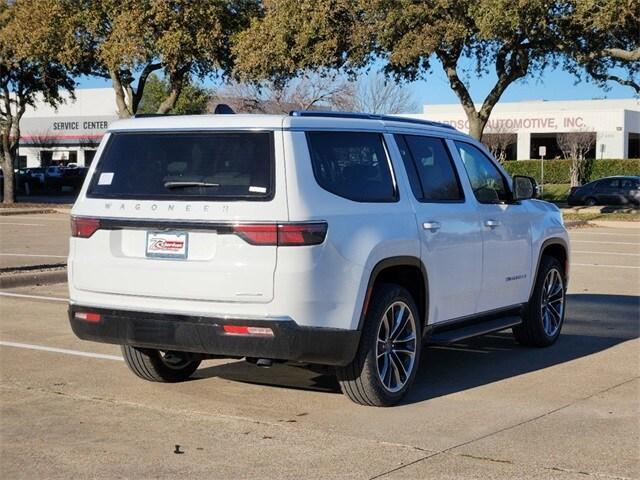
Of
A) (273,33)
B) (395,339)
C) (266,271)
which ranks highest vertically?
(273,33)

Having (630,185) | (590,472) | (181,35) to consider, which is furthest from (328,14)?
(590,472)

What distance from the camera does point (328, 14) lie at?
29.1 metres

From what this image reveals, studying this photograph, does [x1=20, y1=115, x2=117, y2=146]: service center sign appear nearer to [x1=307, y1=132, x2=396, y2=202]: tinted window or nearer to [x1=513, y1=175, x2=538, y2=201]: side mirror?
[x1=513, y1=175, x2=538, y2=201]: side mirror

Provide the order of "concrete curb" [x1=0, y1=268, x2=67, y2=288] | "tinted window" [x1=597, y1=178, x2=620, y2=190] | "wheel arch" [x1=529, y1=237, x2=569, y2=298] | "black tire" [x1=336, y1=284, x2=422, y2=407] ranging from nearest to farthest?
"black tire" [x1=336, y1=284, x2=422, y2=407] → "wheel arch" [x1=529, y1=237, x2=569, y2=298] → "concrete curb" [x1=0, y1=268, x2=67, y2=288] → "tinted window" [x1=597, y1=178, x2=620, y2=190]

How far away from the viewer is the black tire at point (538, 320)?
9.08 m

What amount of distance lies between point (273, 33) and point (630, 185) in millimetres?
18357

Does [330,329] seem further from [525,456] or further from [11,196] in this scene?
[11,196]

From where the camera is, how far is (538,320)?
29.9 feet

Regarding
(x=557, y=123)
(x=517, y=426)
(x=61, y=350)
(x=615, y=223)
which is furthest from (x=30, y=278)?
(x=557, y=123)

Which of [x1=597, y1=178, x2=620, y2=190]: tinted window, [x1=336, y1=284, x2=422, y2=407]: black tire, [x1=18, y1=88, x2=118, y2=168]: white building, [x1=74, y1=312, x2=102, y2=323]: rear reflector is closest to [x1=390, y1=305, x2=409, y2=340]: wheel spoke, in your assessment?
[x1=336, y1=284, x2=422, y2=407]: black tire

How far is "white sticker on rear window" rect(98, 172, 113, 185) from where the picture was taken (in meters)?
6.85

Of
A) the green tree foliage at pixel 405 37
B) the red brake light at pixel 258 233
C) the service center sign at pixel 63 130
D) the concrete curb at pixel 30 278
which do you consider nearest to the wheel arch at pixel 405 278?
the red brake light at pixel 258 233

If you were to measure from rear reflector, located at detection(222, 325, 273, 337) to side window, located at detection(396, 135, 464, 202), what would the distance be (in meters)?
1.80

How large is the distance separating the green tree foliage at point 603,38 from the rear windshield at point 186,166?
69.3ft
